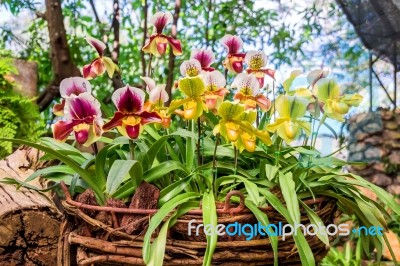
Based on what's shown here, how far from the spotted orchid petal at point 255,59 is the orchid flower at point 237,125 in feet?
0.65

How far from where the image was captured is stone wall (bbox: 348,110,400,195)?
3559 mm

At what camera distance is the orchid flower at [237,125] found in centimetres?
83

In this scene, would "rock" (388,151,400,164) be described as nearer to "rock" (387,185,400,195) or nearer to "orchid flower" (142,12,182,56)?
"rock" (387,185,400,195)

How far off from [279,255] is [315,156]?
0.21 meters

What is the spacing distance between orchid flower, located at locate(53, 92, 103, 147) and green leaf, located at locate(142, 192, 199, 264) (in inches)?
6.0

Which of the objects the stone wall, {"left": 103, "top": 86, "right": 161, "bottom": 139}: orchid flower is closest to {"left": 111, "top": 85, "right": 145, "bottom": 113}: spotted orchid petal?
{"left": 103, "top": 86, "right": 161, "bottom": 139}: orchid flower

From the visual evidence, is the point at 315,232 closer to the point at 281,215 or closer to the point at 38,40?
the point at 281,215

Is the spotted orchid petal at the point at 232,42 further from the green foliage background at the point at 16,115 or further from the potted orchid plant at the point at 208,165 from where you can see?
the green foliage background at the point at 16,115

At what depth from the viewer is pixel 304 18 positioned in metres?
3.02

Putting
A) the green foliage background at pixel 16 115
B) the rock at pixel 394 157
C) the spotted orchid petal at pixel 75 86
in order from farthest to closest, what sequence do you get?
the rock at pixel 394 157 → the green foliage background at pixel 16 115 → the spotted orchid petal at pixel 75 86

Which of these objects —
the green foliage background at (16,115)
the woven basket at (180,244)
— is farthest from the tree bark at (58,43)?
the woven basket at (180,244)

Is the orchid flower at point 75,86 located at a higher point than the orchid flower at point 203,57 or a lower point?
lower

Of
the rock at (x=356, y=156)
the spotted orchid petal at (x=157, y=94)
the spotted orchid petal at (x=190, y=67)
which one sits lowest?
the spotted orchid petal at (x=157, y=94)

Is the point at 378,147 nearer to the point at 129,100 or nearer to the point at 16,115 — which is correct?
the point at 16,115
